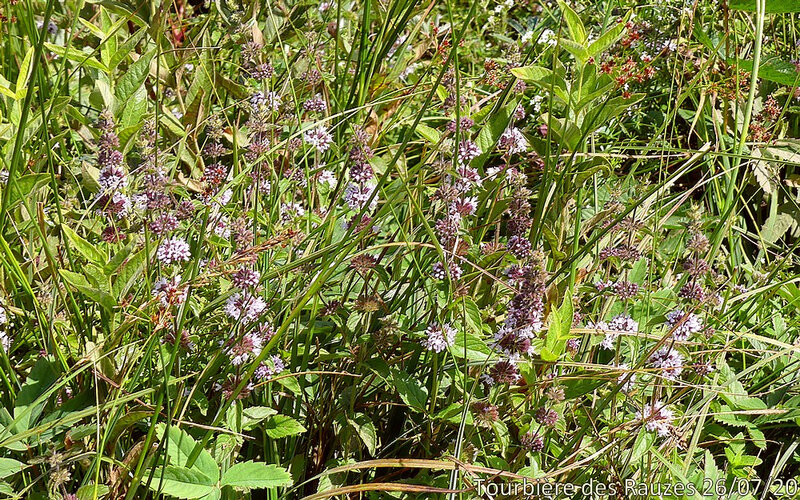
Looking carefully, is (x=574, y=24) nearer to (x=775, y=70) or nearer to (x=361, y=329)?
(x=361, y=329)

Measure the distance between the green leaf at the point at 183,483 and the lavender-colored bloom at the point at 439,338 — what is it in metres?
0.37

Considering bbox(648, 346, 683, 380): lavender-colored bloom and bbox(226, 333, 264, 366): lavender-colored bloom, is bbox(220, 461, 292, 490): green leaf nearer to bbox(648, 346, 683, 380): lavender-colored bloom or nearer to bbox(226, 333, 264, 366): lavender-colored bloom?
bbox(226, 333, 264, 366): lavender-colored bloom

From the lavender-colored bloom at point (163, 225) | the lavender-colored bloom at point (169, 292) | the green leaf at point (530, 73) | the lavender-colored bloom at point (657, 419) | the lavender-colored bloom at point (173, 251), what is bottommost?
the lavender-colored bloom at point (657, 419)

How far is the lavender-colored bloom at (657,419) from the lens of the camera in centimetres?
125

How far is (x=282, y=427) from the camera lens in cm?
125

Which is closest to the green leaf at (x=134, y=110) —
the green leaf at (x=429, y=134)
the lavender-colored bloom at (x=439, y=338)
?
the green leaf at (x=429, y=134)

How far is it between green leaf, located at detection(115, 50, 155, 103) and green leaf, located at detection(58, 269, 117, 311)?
22.5 inches

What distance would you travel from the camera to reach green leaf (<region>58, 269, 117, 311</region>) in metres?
1.14

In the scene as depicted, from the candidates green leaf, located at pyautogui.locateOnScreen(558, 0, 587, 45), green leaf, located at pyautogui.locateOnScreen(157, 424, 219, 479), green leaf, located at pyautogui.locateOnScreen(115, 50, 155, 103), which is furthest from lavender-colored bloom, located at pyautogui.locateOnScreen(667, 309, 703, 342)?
green leaf, located at pyautogui.locateOnScreen(115, 50, 155, 103)

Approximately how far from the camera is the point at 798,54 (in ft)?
7.27

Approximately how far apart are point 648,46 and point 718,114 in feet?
0.94

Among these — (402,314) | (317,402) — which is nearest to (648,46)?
(402,314)

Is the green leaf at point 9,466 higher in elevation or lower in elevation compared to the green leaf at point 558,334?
lower

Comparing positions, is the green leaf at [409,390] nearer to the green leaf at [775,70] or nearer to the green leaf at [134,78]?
the green leaf at [134,78]
